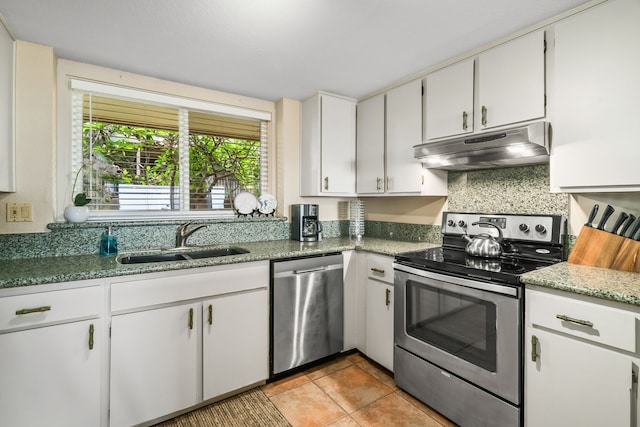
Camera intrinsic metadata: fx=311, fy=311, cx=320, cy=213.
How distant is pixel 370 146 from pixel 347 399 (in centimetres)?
199

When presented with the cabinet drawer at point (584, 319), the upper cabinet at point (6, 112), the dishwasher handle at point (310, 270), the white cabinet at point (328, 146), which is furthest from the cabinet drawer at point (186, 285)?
the cabinet drawer at point (584, 319)

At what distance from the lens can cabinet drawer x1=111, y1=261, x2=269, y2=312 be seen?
164cm

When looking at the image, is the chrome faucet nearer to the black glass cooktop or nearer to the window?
the window

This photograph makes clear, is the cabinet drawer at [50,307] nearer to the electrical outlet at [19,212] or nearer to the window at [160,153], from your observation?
the electrical outlet at [19,212]

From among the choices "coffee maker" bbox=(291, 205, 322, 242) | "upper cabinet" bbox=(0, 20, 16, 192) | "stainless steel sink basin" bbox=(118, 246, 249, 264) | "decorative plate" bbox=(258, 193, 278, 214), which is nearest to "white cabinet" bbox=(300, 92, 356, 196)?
"coffee maker" bbox=(291, 205, 322, 242)

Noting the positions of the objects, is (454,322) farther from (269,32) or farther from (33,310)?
(33,310)

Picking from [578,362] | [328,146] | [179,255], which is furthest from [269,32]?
[578,362]

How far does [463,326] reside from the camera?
5.63ft

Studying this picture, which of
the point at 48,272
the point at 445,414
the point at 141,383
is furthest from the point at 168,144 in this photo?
the point at 445,414

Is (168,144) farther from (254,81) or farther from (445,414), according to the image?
(445,414)

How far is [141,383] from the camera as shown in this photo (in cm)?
168

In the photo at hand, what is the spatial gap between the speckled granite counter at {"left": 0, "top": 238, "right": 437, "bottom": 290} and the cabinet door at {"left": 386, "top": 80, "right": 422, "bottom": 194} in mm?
518

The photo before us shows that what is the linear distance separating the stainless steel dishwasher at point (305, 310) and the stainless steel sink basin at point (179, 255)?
393 millimetres

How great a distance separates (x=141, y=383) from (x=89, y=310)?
489mm
